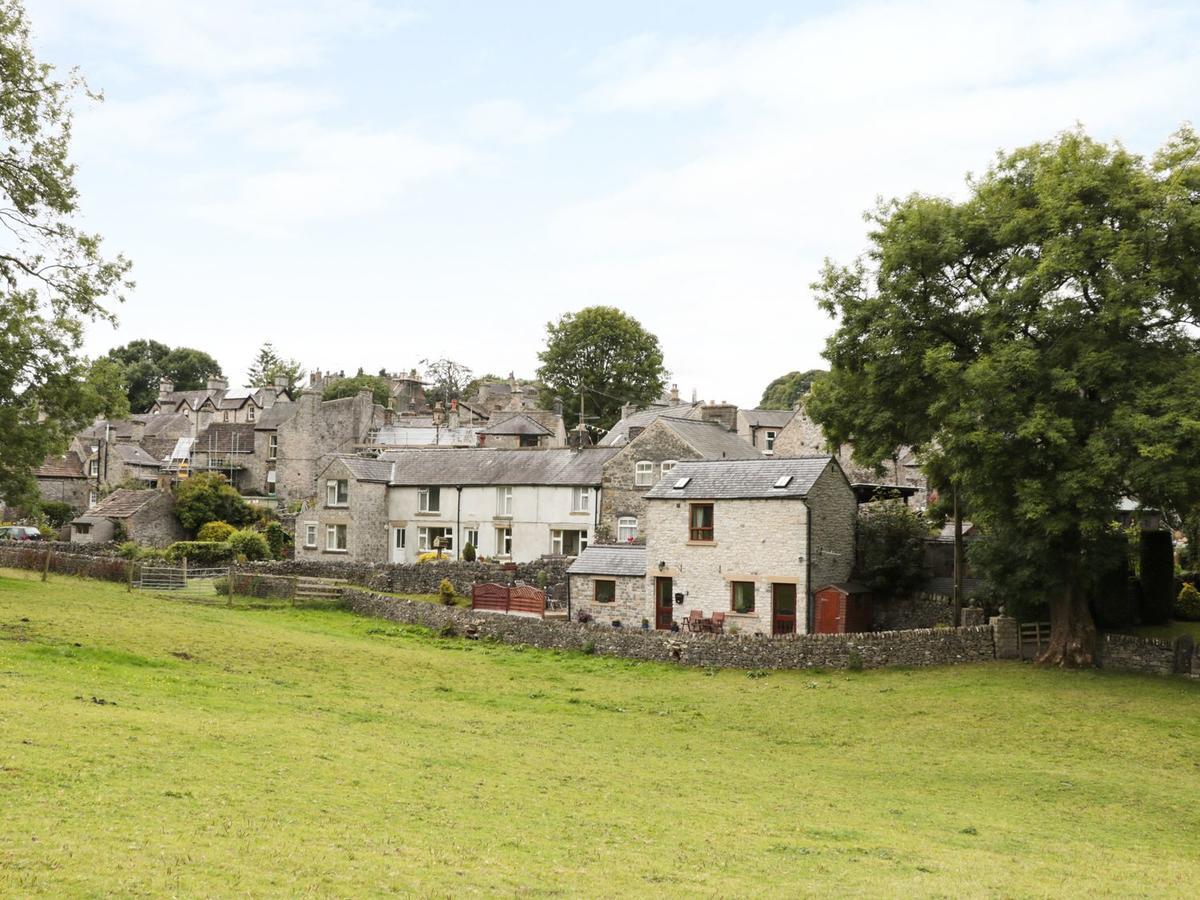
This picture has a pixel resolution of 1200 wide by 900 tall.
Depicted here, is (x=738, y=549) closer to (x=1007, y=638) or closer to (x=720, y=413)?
(x=1007, y=638)

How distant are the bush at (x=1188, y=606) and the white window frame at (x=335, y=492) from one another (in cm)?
4315

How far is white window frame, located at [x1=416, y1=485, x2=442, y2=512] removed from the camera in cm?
6294

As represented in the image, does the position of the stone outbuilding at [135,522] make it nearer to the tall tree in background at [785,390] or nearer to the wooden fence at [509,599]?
the wooden fence at [509,599]

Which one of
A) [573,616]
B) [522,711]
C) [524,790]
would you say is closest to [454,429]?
[573,616]

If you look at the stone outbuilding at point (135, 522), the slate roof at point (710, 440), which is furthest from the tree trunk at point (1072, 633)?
the stone outbuilding at point (135, 522)

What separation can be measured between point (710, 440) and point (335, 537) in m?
23.1

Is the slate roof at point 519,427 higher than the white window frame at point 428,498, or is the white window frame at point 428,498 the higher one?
the slate roof at point 519,427

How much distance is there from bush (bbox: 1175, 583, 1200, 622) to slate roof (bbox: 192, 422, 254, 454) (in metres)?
74.8

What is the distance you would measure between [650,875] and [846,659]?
23.0 metres

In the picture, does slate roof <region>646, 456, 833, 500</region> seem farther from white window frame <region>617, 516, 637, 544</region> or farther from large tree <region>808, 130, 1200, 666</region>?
white window frame <region>617, 516, 637, 544</region>

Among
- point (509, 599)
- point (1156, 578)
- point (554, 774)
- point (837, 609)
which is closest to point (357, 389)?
point (509, 599)

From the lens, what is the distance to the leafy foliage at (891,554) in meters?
41.8

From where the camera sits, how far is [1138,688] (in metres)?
30.6

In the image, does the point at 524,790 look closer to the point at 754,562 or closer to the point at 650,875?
the point at 650,875
